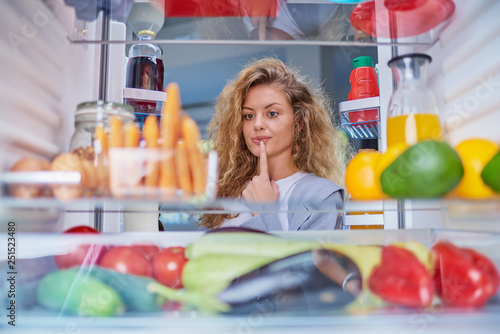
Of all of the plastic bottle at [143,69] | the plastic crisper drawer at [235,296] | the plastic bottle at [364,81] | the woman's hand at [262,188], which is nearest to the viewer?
the plastic crisper drawer at [235,296]

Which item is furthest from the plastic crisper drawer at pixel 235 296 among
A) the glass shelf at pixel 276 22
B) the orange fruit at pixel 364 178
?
the glass shelf at pixel 276 22

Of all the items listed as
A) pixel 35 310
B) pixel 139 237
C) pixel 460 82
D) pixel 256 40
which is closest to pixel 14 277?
pixel 35 310

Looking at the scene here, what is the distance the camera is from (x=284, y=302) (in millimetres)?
641

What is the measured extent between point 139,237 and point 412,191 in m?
0.54

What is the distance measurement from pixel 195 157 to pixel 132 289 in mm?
227

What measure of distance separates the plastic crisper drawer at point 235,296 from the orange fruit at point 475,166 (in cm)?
9

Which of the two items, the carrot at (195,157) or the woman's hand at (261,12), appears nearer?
the carrot at (195,157)

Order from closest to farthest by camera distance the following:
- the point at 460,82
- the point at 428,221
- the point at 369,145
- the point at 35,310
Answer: the point at 35,310
the point at 460,82
the point at 428,221
the point at 369,145

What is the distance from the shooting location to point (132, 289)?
2.12ft

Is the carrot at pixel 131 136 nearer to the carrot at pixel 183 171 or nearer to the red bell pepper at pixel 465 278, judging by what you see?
the carrot at pixel 183 171

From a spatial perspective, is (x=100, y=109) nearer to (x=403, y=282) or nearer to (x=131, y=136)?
(x=131, y=136)

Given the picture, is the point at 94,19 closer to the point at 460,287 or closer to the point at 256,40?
the point at 256,40

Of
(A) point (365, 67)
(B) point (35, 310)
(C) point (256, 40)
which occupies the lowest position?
(B) point (35, 310)

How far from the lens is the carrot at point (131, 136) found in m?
0.67
